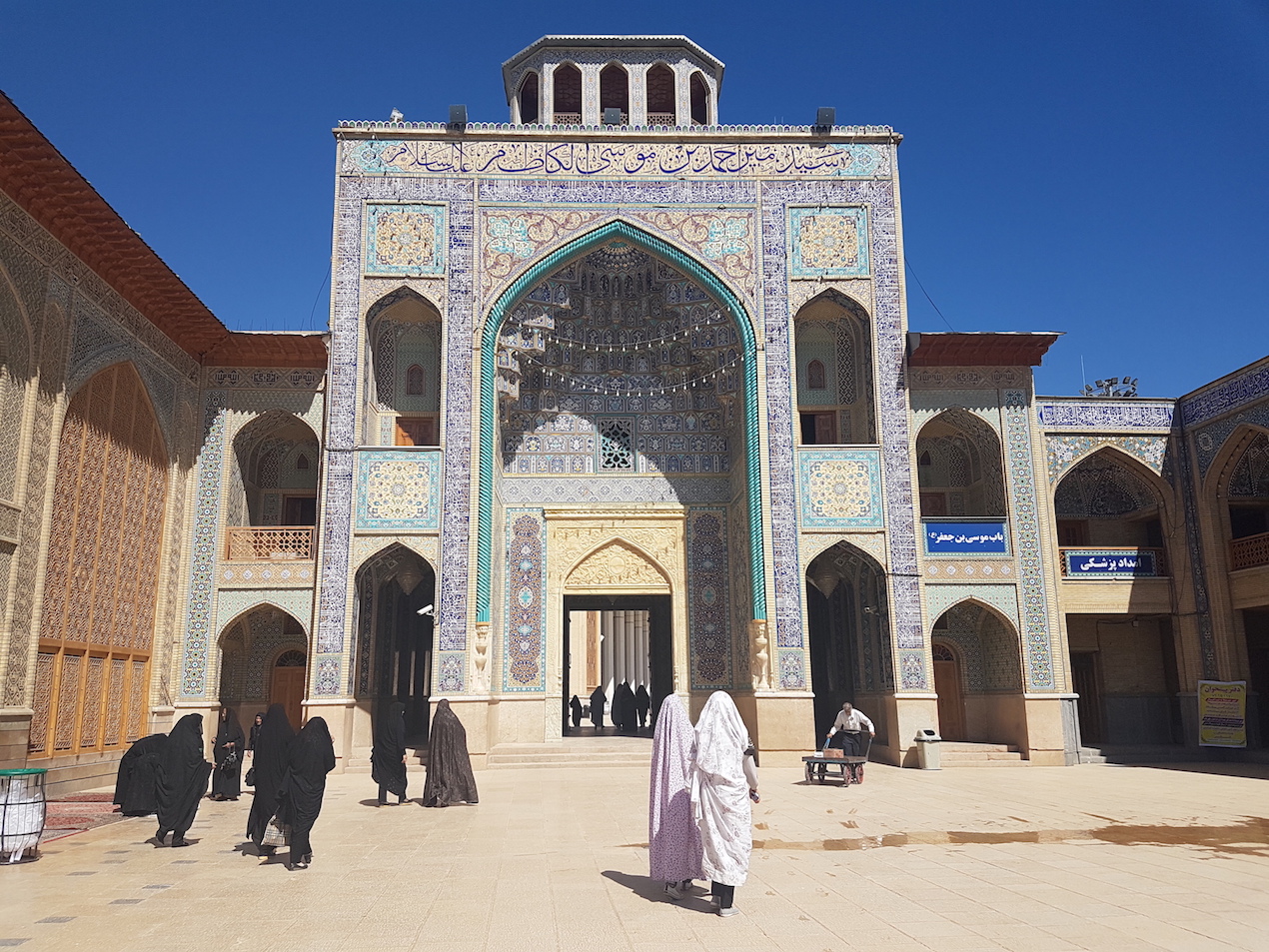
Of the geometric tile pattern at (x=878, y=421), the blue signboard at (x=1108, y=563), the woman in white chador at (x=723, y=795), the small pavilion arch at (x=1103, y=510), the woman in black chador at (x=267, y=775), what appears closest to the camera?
the woman in white chador at (x=723, y=795)

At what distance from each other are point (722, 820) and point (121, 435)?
10927 millimetres

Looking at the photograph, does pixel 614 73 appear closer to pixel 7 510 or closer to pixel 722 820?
pixel 7 510

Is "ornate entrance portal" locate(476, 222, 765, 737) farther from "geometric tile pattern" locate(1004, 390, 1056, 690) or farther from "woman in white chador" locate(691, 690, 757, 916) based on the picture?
"woman in white chador" locate(691, 690, 757, 916)

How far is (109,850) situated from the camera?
757cm

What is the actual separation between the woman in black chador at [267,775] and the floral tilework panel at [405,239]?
966 cm

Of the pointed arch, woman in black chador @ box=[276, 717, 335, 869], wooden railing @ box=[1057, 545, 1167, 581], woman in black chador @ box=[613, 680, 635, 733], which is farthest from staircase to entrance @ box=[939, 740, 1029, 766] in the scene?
woman in black chador @ box=[276, 717, 335, 869]

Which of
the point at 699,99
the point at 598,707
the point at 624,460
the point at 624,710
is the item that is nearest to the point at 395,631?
the point at 624,460

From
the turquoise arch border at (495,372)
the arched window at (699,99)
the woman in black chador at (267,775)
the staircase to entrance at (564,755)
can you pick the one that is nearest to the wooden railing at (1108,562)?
the turquoise arch border at (495,372)

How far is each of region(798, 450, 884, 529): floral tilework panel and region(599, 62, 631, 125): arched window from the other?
23.9 feet

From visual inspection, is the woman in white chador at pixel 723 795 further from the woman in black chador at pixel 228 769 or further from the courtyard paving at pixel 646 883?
the woman in black chador at pixel 228 769

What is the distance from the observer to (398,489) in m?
14.8

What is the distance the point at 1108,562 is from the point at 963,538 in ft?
9.31

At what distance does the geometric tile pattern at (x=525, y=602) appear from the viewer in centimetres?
1592

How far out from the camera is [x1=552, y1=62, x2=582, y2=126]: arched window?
17828mm
